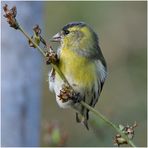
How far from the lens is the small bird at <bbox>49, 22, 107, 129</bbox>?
3.43 m

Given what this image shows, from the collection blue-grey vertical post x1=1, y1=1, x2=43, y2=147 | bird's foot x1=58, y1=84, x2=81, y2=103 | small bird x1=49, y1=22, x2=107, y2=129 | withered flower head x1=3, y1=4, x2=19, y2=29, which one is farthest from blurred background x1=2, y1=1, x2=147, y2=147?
withered flower head x1=3, y1=4, x2=19, y2=29

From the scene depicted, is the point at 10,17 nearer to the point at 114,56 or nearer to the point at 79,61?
the point at 79,61

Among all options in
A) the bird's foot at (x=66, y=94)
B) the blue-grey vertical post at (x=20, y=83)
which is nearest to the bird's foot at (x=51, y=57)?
the bird's foot at (x=66, y=94)

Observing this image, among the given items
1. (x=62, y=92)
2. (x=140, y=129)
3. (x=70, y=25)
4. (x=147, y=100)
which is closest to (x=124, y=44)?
(x=140, y=129)

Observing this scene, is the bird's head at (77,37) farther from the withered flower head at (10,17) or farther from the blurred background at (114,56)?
the blurred background at (114,56)

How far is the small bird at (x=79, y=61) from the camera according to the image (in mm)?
3426

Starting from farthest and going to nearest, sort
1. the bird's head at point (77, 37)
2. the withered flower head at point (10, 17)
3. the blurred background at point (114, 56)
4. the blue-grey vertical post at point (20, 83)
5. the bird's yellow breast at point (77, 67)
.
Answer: the blurred background at point (114, 56) → the blue-grey vertical post at point (20, 83) → the bird's head at point (77, 37) → the bird's yellow breast at point (77, 67) → the withered flower head at point (10, 17)

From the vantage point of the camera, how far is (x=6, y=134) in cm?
411

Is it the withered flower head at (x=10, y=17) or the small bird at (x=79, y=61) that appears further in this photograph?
the small bird at (x=79, y=61)

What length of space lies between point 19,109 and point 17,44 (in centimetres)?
38

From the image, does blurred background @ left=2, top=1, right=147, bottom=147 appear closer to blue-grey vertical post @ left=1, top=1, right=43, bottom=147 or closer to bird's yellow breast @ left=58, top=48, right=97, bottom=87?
blue-grey vertical post @ left=1, top=1, right=43, bottom=147

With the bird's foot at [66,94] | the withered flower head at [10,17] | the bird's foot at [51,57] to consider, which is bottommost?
the bird's foot at [66,94]

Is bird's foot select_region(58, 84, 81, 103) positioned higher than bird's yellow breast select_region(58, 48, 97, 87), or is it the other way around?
bird's yellow breast select_region(58, 48, 97, 87)

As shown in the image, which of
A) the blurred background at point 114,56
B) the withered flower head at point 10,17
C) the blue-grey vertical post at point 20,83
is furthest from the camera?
the blurred background at point 114,56
